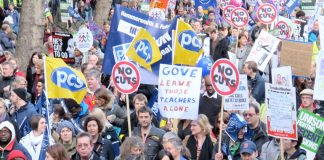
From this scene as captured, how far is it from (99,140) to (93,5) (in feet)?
78.1

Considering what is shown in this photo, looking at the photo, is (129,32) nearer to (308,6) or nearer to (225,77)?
(225,77)

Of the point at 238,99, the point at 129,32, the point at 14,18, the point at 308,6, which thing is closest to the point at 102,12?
the point at 14,18

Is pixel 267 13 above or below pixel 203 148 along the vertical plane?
above

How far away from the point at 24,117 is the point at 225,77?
2.60 meters

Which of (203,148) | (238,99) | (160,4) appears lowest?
(203,148)

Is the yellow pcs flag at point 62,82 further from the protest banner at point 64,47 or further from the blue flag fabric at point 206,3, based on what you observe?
the blue flag fabric at point 206,3

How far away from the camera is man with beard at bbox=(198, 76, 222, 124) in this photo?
49.6ft

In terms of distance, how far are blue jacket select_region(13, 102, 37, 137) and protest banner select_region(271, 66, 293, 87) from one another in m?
3.09

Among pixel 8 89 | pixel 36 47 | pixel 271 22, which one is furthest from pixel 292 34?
pixel 8 89

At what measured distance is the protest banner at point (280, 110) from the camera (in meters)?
12.9

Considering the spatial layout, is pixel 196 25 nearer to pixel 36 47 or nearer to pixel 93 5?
pixel 36 47

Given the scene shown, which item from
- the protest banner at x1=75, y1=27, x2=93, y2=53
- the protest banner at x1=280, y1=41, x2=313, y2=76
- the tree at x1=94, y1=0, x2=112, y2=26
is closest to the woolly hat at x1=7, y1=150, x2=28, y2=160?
the protest banner at x1=280, y1=41, x2=313, y2=76

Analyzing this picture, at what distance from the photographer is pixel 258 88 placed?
17438 millimetres

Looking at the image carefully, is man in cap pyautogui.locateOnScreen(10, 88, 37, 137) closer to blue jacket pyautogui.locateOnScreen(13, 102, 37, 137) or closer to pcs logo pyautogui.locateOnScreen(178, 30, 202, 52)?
blue jacket pyautogui.locateOnScreen(13, 102, 37, 137)
